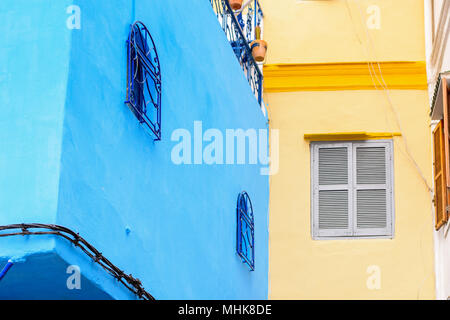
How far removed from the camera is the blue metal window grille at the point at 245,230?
30.7ft

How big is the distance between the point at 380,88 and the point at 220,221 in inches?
168

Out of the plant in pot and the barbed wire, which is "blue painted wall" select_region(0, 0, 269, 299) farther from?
the plant in pot

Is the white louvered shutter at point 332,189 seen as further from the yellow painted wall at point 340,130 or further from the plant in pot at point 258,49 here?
the plant in pot at point 258,49

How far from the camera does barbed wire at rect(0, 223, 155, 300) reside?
452cm

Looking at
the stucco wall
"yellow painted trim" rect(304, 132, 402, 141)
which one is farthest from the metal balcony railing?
"yellow painted trim" rect(304, 132, 402, 141)

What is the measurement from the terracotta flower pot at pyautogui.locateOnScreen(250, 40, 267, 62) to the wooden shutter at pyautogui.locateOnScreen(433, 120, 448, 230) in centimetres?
228

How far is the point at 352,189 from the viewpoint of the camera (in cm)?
1163

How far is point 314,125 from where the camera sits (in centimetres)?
1184

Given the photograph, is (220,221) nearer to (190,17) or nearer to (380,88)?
(190,17)

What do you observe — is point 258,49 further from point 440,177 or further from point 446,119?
point 446,119

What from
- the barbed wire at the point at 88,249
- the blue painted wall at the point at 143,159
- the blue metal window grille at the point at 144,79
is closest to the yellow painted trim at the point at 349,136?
the blue painted wall at the point at 143,159
